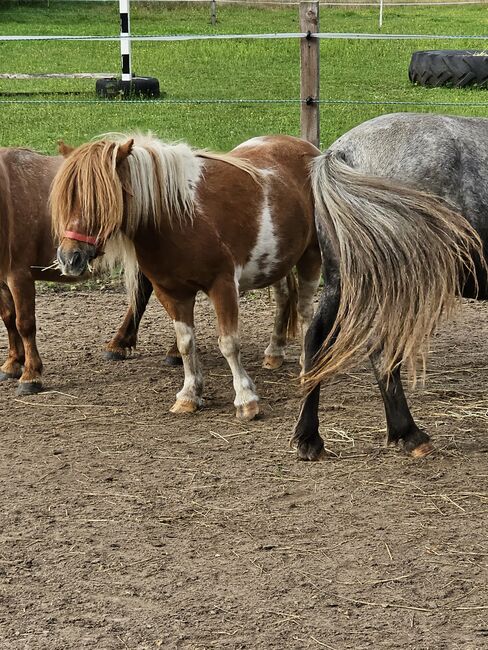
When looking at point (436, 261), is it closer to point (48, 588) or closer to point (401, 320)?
point (401, 320)

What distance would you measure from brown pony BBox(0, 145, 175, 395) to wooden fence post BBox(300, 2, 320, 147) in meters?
2.37

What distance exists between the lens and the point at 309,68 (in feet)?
23.6

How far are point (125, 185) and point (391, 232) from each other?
1274mm

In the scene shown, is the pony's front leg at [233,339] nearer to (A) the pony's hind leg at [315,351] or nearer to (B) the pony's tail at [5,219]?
(A) the pony's hind leg at [315,351]

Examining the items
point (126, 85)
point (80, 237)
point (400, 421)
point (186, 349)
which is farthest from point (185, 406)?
point (126, 85)

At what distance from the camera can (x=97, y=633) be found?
2990 millimetres

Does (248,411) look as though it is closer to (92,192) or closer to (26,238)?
(92,192)

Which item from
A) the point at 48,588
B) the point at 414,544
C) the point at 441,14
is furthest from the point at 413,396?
the point at 441,14

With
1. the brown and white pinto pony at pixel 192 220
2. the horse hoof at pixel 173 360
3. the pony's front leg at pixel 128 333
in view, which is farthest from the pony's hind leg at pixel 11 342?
the brown and white pinto pony at pixel 192 220

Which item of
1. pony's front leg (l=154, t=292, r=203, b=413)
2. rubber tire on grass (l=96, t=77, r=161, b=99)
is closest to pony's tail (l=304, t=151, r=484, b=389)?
pony's front leg (l=154, t=292, r=203, b=413)

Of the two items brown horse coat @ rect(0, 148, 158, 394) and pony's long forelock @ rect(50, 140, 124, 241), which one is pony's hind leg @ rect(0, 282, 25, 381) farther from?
pony's long forelock @ rect(50, 140, 124, 241)

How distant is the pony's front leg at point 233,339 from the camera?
473 centimetres

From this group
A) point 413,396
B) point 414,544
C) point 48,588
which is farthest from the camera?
point 413,396

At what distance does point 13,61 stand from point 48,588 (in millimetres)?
14361
